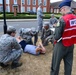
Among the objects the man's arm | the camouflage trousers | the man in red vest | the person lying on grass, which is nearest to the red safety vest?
the man in red vest

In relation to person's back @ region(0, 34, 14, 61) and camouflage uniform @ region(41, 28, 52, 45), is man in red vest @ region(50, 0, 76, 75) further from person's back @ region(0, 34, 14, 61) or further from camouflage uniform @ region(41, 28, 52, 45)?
camouflage uniform @ region(41, 28, 52, 45)

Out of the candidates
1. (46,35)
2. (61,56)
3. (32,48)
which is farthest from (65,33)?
(46,35)

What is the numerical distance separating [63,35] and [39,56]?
261 centimetres

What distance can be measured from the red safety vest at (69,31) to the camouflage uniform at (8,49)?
1.46 m

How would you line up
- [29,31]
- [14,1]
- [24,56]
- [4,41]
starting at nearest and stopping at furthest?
[4,41] → [24,56] → [29,31] → [14,1]

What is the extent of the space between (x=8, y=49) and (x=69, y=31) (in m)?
1.77

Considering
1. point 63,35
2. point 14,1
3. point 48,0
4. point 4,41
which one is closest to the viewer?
Answer: point 63,35

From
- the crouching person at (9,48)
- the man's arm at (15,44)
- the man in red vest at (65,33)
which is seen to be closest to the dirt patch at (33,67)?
the crouching person at (9,48)

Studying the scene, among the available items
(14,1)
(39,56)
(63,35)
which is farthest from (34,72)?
(14,1)

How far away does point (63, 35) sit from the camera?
3.51 m

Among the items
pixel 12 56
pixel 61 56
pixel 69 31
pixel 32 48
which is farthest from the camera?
pixel 32 48

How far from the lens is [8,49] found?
15.3 ft

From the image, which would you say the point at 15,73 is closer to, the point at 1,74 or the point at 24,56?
the point at 1,74

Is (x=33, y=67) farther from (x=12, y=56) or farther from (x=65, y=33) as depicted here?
(x=65, y=33)
